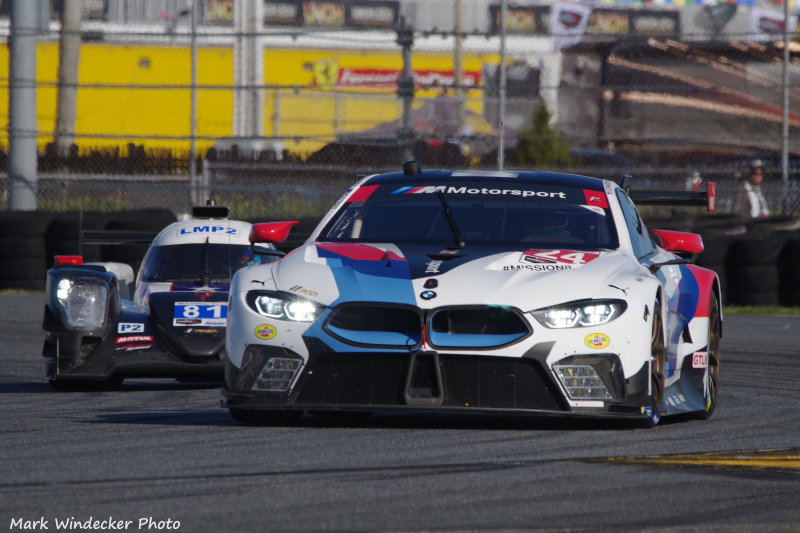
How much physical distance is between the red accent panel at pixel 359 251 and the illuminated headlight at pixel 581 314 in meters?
0.73

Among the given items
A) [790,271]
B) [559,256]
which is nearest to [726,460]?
[559,256]

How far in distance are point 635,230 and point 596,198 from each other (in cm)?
25

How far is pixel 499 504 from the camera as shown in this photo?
4504 millimetres

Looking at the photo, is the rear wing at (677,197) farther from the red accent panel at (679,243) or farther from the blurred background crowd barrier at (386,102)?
the blurred background crowd barrier at (386,102)

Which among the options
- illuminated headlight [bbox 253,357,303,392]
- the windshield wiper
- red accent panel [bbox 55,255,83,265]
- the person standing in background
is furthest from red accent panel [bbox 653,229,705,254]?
the person standing in background

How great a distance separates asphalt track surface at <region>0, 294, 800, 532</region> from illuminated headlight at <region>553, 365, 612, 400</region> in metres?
0.18

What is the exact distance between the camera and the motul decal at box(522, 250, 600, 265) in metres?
6.41

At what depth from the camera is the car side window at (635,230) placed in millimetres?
7098

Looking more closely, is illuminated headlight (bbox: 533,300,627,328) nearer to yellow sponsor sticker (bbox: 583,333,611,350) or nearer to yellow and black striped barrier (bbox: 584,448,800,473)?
yellow sponsor sticker (bbox: 583,333,611,350)

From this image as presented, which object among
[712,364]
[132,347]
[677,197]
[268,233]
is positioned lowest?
[132,347]

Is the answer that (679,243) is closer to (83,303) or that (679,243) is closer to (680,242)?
(680,242)

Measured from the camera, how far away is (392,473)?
5.06 metres

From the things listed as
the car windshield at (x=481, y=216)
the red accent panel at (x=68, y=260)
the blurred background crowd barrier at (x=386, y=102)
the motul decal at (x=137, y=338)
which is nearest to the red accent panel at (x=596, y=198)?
the car windshield at (x=481, y=216)

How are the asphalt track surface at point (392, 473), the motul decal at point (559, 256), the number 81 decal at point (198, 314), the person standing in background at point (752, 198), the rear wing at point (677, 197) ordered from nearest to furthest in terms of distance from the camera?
the asphalt track surface at point (392, 473)
the motul decal at point (559, 256)
the rear wing at point (677, 197)
the number 81 decal at point (198, 314)
the person standing in background at point (752, 198)
